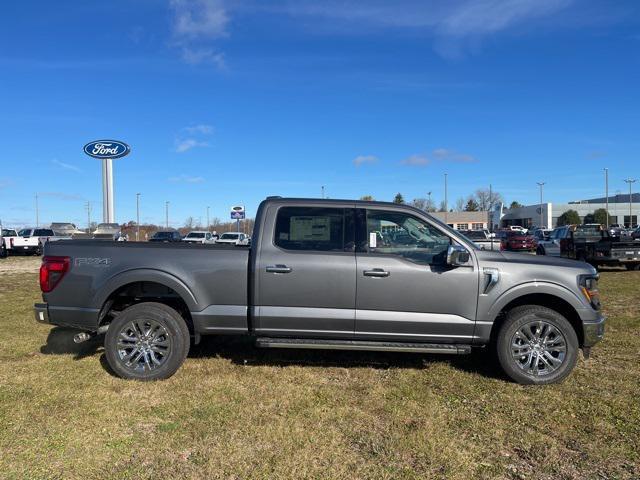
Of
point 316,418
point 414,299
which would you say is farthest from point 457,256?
point 316,418

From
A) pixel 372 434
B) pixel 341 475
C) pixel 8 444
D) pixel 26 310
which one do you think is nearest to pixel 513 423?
pixel 372 434

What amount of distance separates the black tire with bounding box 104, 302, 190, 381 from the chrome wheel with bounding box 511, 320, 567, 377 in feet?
11.5

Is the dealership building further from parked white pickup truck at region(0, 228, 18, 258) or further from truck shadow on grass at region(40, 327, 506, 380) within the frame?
truck shadow on grass at region(40, 327, 506, 380)

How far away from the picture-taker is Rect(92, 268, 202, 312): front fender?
17.7 ft

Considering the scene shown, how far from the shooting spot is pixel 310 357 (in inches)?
249

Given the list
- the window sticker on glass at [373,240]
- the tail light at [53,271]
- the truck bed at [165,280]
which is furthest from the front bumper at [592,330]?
the tail light at [53,271]

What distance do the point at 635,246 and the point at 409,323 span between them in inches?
597

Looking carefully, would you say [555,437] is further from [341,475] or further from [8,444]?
[8,444]

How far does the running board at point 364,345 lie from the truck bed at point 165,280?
0.41m

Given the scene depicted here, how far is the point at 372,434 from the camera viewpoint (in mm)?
4109

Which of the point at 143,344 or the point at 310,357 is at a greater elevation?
the point at 143,344

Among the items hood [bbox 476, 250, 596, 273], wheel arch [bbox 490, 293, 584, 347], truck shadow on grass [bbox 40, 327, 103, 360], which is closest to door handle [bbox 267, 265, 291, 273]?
hood [bbox 476, 250, 596, 273]

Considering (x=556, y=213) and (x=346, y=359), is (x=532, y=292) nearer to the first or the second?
(x=346, y=359)

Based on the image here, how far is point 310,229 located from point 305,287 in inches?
25.5
